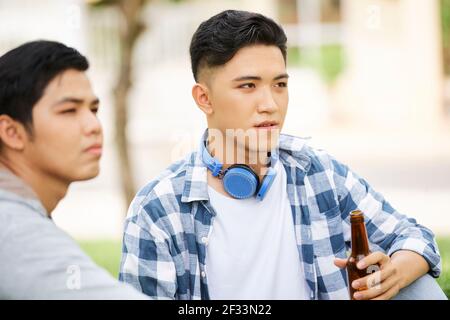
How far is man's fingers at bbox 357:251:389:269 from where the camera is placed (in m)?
2.53

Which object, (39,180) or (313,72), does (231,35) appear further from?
(313,72)

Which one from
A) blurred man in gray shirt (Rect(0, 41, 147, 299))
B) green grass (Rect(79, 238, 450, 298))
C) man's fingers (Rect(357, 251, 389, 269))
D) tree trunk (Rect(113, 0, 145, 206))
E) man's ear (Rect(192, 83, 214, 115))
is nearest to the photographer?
blurred man in gray shirt (Rect(0, 41, 147, 299))

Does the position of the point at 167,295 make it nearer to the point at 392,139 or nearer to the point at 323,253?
the point at 323,253

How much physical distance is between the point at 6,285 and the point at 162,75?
2099cm

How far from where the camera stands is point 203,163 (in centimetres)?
305

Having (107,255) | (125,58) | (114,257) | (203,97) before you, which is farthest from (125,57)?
(203,97)

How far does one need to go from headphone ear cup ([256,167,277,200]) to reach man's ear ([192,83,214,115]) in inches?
14.1

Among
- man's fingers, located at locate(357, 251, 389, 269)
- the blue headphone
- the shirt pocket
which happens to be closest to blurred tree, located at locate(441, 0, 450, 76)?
the shirt pocket

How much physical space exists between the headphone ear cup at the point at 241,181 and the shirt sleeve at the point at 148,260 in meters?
0.32

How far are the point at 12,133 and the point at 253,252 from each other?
1.07m

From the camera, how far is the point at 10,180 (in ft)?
7.30

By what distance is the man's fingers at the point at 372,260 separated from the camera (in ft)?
8.29

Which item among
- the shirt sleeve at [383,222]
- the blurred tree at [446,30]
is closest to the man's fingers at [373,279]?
the shirt sleeve at [383,222]

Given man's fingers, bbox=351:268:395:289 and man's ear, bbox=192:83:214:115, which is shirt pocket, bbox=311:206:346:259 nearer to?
man's fingers, bbox=351:268:395:289
